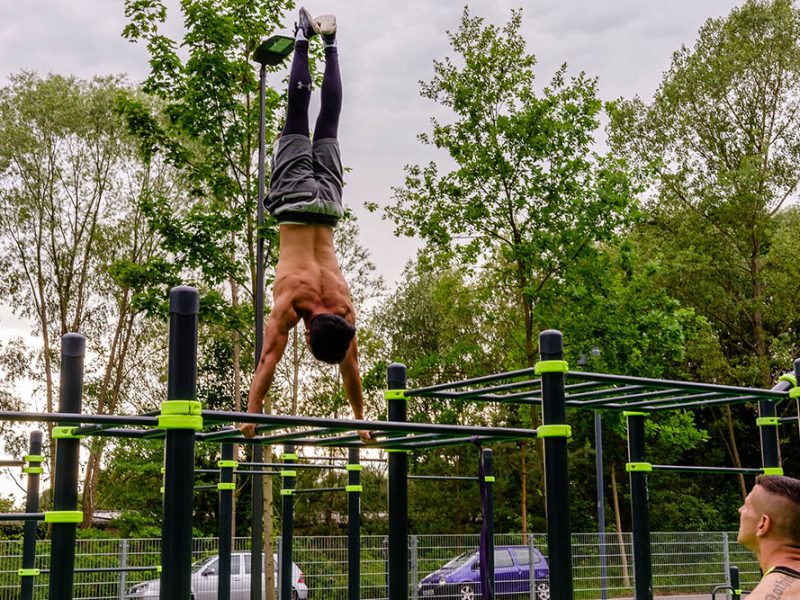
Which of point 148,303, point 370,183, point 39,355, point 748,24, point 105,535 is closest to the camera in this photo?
point 148,303

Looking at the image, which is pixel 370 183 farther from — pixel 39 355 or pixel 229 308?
pixel 39 355

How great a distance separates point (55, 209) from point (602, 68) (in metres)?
14.2

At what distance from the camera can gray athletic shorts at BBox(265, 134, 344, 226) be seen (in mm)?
4793

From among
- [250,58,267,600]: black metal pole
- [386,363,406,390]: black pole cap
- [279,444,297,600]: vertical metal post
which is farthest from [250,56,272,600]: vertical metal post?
[386,363,406,390]: black pole cap

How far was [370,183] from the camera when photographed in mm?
18859

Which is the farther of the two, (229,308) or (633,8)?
(633,8)

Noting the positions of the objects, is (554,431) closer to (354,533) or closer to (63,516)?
(63,516)

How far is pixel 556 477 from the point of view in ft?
13.7

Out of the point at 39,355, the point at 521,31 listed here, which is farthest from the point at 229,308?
the point at 39,355

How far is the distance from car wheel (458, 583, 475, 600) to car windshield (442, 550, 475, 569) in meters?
0.39

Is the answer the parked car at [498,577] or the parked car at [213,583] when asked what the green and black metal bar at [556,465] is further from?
the parked car at [498,577]

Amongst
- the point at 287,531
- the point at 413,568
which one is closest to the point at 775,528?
the point at 287,531

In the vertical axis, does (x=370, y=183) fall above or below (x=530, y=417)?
above

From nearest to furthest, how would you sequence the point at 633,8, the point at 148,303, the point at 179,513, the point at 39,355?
the point at 179,513
the point at 148,303
the point at 633,8
the point at 39,355
